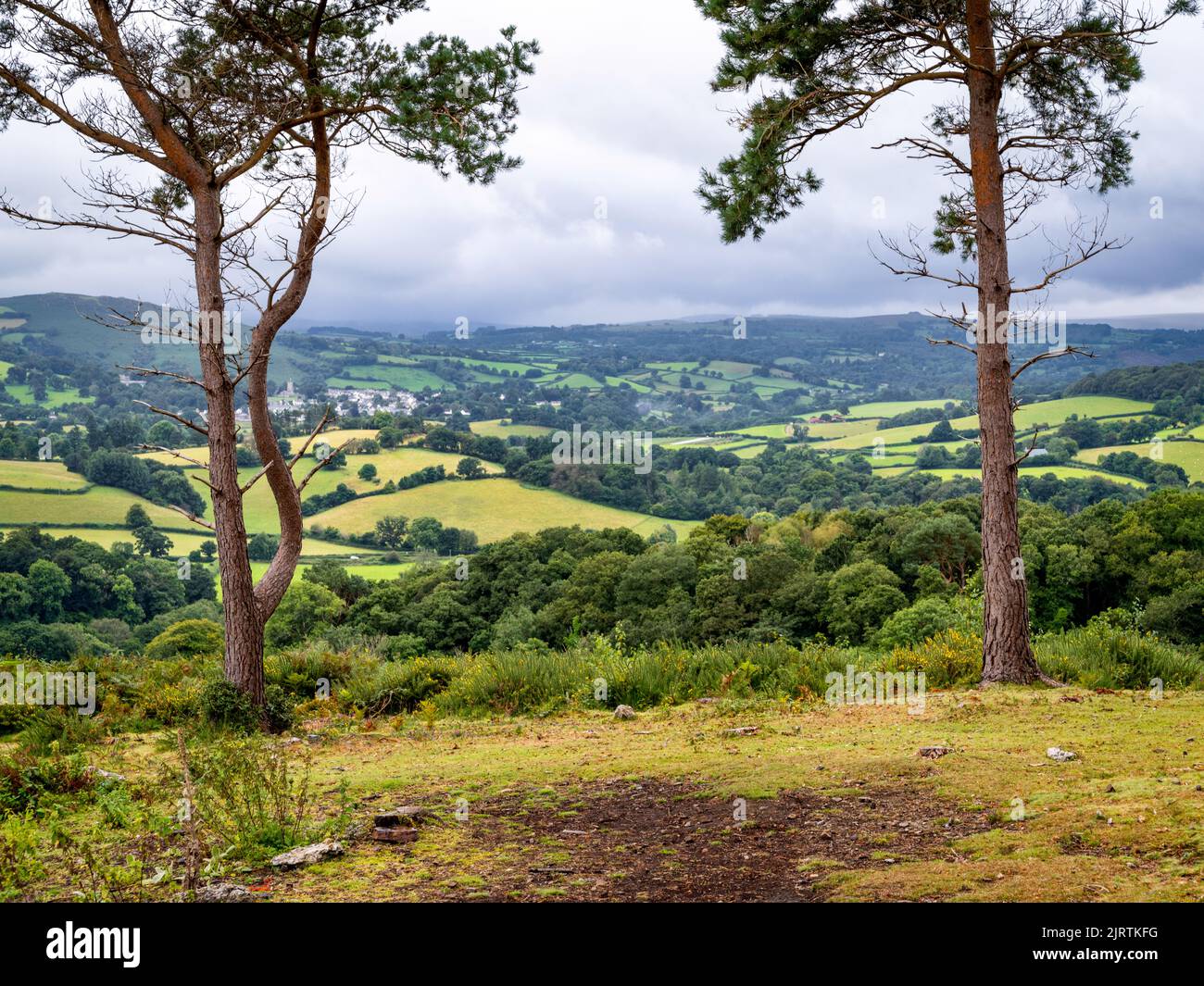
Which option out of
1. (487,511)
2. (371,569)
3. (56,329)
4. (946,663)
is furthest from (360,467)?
(56,329)

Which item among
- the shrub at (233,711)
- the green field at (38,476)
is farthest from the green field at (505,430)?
the shrub at (233,711)

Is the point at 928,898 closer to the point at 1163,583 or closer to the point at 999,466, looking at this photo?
the point at 999,466

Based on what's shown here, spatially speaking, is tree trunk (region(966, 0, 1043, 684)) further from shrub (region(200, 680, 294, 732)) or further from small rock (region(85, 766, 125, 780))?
small rock (region(85, 766, 125, 780))

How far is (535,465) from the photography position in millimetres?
86250

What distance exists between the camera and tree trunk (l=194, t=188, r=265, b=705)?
9.92 metres

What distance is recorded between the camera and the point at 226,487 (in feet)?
32.8

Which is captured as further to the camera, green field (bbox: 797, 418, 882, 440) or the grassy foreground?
green field (bbox: 797, 418, 882, 440)

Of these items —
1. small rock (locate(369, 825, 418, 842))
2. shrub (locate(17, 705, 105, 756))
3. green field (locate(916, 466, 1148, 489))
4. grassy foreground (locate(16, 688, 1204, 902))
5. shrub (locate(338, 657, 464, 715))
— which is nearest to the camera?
grassy foreground (locate(16, 688, 1204, 902))

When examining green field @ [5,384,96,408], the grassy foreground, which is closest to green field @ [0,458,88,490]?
green field @ [5,384,96,408]

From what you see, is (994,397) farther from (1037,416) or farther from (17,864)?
(1037,416)

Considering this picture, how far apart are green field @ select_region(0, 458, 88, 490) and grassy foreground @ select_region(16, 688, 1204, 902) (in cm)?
7421

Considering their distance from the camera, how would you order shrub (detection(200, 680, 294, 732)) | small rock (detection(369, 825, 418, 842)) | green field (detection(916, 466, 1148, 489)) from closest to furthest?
small rock (detection(369, 825, 418, 842)), shrub (detection(200, 680, 294, 732)), green field (detection(916, 466, 1148, 489))

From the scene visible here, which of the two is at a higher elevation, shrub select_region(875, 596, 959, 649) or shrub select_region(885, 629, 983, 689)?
shrub select_region(885, 629, 983, 689)

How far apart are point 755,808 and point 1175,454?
77.6 m
